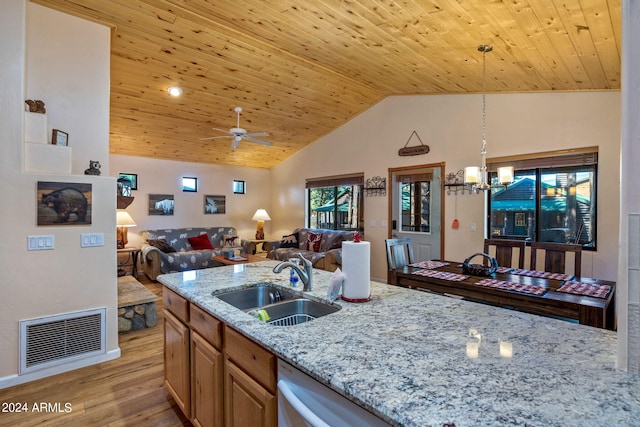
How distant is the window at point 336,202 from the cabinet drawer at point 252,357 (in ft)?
15.5

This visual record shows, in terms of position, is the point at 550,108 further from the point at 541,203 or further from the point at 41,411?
the point at 41,411

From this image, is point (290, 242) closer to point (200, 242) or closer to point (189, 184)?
point (200, 242)

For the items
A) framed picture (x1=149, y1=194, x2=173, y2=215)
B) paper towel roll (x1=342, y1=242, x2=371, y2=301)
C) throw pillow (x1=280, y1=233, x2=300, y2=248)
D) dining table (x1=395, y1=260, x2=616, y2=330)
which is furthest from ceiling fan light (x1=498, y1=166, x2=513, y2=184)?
framed picture (x1=149, y1=194, x2=173, y2=215)

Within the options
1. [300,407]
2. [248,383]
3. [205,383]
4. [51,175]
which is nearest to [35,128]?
[51,175]

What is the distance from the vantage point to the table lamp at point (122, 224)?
545 centimetres

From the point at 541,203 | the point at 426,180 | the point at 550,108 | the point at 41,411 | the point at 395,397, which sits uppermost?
the point at 550,108

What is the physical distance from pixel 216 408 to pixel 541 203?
13.7 ft

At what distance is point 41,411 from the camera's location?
211 centimetres

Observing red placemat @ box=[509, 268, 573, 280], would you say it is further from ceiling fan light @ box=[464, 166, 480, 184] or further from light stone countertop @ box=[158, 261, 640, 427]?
light stone countertop @ box=[158, 261, 640, 427]

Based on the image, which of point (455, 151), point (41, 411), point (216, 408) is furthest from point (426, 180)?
point (41, 411)

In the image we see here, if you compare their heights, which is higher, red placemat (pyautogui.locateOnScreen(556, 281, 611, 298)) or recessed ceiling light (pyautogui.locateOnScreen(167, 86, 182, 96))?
recessed ceiling light (pyautogui.locateOnScreen(167, 86, 182, 96))

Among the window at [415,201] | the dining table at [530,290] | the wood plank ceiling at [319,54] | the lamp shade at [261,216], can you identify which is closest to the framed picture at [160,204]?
the wood plank ceiling at [319,54]

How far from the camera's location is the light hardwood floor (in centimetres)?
202

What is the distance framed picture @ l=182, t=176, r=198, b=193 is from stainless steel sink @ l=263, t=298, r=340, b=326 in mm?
5993
